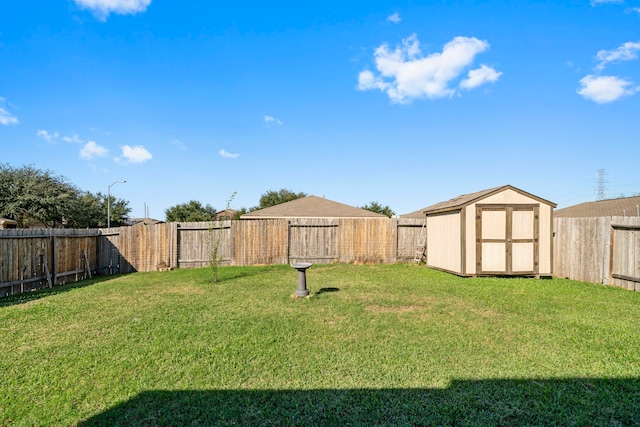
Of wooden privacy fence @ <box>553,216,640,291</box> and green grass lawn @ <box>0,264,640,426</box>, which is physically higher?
wooden privacy fence @ <box>553,216,640,291</box>

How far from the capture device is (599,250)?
8.28m

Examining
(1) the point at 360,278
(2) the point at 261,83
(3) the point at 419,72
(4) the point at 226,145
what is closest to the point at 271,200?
(4) the point at 226,145

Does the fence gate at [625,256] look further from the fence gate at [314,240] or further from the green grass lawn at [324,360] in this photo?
the fence gate at [314,240]

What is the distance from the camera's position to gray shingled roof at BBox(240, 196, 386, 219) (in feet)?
62.8

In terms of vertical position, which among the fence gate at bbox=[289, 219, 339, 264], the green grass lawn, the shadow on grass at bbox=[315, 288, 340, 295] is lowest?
the shadow on grass at bbox=[315, 288, 340, 295]

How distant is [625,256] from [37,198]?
30.6 meters

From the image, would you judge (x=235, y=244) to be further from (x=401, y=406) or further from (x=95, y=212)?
(x=95, y=212)

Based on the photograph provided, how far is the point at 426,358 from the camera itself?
3607 millimetres

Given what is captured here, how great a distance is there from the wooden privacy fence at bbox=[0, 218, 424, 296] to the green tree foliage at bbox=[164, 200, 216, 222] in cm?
2059

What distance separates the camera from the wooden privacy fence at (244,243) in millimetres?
12234

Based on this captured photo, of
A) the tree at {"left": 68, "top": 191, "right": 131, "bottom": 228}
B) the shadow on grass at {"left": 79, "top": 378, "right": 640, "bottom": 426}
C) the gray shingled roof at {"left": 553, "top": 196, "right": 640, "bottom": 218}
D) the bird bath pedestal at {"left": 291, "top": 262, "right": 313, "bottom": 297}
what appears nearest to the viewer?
the shadow on grass at {"left": 79, "top": 378, "right": 640, "bottom": 426}

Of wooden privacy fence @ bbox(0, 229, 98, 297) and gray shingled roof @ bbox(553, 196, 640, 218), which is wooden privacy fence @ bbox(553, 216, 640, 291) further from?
wooden privacy fence @ bbox(0, 229, 98, 297)

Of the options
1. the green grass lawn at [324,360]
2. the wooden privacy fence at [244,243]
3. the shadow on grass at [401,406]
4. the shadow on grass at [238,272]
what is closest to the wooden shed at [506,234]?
the green grass lawn at [324,360]

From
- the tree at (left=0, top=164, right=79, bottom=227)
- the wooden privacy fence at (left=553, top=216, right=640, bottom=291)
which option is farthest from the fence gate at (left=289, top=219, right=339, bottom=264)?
the tree at (left=0, top=164, right=79, bottom=227)
